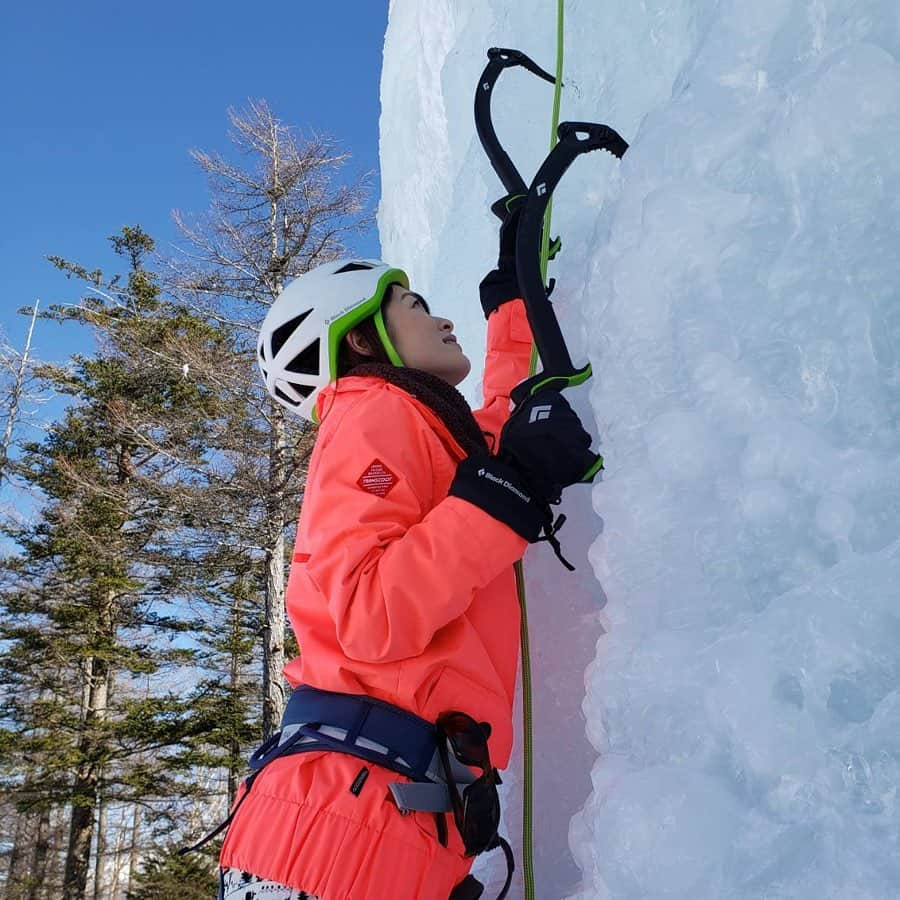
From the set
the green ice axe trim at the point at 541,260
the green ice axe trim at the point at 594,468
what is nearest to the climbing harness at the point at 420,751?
the green ice axe trim at the point at 594,468

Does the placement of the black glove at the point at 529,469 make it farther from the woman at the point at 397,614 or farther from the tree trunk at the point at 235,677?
the tree trunk at the point at 235,677

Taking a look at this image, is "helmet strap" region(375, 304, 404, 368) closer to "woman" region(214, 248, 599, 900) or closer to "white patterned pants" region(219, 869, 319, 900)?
"woman" region(214, 248, 599, 900)

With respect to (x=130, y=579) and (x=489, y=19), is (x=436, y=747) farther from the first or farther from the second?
(x=130, y=579)

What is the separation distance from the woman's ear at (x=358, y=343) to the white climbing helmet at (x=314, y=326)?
0.06 feet

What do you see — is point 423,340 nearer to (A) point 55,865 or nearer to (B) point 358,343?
(B) point 358,343

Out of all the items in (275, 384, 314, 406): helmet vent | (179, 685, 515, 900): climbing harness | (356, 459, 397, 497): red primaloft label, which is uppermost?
(275, 384, 314, 406): helmet vent

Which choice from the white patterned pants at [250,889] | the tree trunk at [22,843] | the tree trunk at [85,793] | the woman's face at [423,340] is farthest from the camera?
the tree trunk at [22,843]

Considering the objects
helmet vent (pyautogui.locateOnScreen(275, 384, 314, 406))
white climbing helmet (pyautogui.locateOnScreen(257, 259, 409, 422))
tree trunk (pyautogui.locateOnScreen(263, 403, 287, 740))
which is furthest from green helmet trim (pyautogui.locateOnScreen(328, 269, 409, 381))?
tree trunk (pyautogui.locateOnScreen(263, 403, 287, 740))

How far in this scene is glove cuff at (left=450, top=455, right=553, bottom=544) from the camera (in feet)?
4.24

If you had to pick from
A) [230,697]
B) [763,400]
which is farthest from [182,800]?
[763,400]

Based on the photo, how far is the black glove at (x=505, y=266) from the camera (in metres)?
1.94

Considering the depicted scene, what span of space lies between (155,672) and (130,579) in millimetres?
1608

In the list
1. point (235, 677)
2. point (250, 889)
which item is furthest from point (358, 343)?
point (235, 677)

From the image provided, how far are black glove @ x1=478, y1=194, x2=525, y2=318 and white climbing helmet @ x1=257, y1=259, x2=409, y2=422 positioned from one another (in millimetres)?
Result: 256
